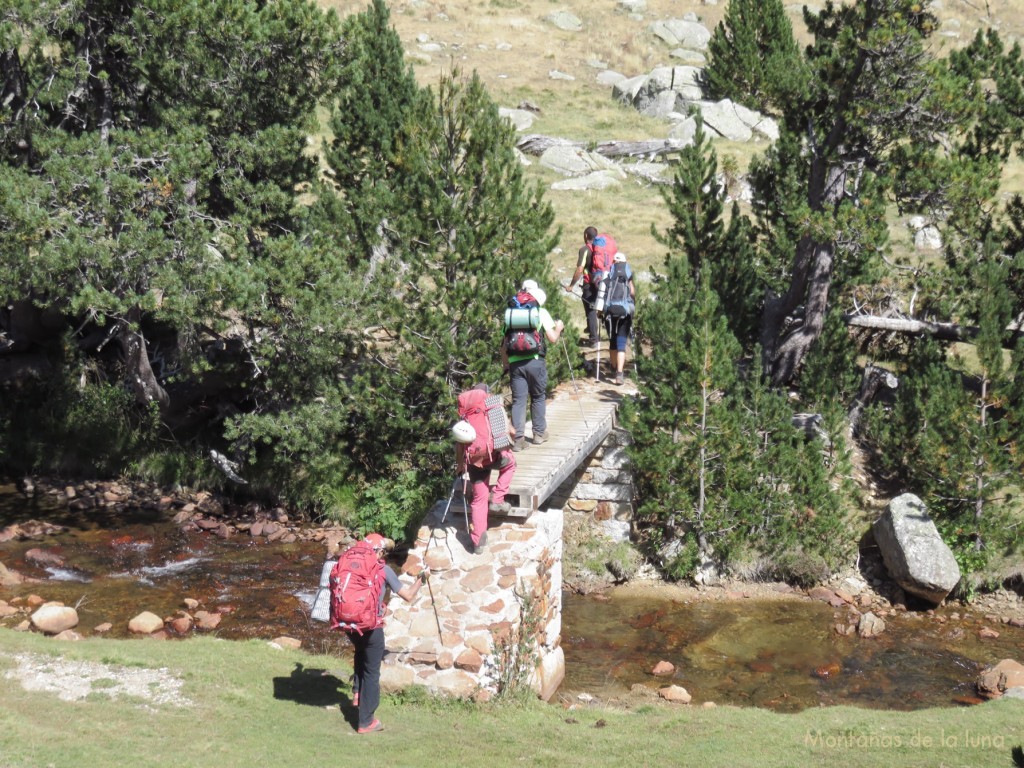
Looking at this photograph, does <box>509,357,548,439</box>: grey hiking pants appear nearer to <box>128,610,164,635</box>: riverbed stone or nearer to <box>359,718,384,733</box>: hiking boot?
<box>359,718,384,733</box>: hiking boot

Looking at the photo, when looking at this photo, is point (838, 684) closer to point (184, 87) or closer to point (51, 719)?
point (51, 719)

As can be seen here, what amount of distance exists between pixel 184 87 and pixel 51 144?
2.17 metres

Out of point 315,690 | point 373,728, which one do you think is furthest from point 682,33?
point 373,728

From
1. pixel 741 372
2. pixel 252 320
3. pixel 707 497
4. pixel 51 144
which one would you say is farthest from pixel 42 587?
pixel 741 372

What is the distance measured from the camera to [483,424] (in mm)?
10367

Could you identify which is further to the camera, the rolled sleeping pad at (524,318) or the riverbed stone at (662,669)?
the riverbed stone at (662,669)

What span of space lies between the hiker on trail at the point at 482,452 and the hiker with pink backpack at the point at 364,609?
→ 5.25 ft

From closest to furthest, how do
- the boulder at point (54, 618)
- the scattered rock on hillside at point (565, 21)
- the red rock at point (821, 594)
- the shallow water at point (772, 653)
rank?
the boulder at point (54, 618) < the shallow water at point (772, 653) < the red rock at point (821, 594) < the scattered rock on hillside at point (565, 21)

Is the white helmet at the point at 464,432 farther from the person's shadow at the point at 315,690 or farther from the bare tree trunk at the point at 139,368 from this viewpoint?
the bare tree trunk at the point at 139,368

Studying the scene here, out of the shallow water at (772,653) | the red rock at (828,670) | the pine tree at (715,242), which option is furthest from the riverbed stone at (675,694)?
the pine tree at (715,242)

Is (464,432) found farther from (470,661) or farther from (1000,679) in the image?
(1000,679)

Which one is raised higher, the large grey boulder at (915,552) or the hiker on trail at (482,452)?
the hiker on trail at (482,452)

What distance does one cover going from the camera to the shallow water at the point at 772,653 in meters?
12.2

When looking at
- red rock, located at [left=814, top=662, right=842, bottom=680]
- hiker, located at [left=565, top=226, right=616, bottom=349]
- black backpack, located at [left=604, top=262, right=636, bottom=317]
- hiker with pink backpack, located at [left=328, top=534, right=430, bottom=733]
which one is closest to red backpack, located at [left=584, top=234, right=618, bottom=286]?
hiker, located at [left=565, top=226, right=616, bottom=349]
